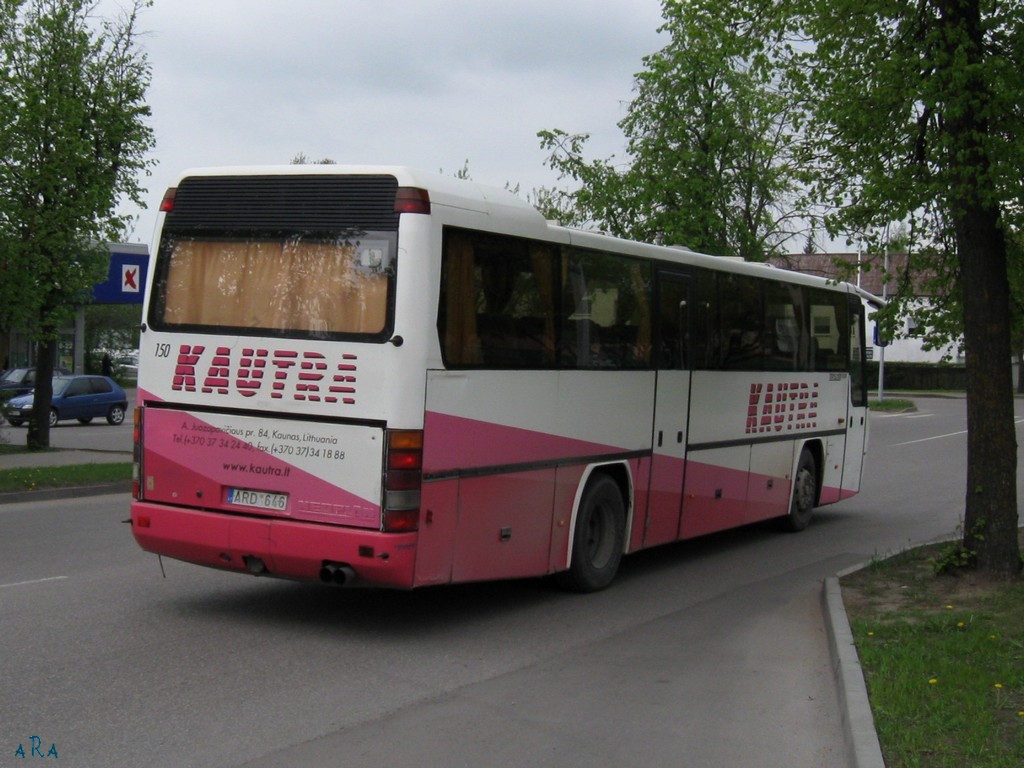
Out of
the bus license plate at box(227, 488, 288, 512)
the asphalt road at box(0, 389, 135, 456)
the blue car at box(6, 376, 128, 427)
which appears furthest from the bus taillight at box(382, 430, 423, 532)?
the blue car at box(6, 376, 128, 427)

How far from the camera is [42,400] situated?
2362 centimetres

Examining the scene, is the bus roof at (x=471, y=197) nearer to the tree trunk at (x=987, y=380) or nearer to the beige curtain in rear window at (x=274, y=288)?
the beige curtain in rear window at (x=274, y=288)

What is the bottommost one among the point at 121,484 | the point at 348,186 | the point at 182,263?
the point at 121,484

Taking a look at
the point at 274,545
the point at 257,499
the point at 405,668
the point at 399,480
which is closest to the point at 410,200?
the point at 399,480

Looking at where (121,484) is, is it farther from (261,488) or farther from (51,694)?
(51,694)

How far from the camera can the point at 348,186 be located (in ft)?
27.4

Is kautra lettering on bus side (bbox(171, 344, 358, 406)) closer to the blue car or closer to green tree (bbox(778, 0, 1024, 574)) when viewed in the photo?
green tree (bbox(778, 0, 1024, 574))

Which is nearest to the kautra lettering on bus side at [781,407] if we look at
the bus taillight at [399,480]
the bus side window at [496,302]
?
the bus side window at [496,302]

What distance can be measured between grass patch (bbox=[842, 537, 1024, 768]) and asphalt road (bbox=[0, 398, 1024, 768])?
0.37 m

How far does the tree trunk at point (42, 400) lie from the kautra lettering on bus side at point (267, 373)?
52.3 feet

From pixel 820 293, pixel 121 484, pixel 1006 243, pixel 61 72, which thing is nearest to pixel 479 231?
pixel 1006 243

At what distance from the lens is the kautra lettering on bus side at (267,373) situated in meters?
8.14

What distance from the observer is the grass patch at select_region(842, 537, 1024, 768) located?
5.87 meters

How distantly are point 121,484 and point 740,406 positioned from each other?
9295 millimetres
